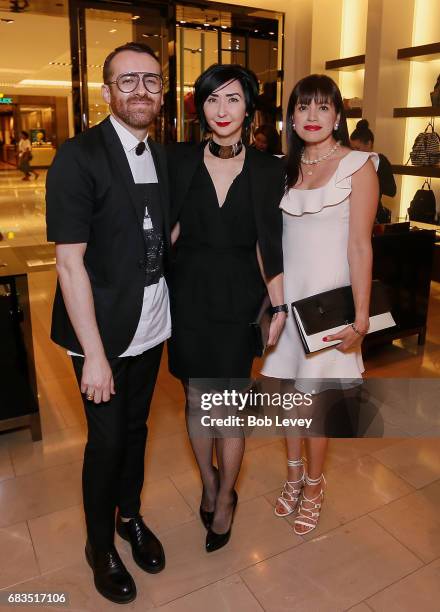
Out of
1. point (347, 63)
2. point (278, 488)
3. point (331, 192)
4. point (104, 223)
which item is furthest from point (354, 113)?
point (104, 223)

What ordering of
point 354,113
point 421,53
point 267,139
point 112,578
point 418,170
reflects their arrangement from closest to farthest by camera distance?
point 112,578
point 267,139
point 421,53
point 418,170
point 354,113

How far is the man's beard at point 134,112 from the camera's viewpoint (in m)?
1.49

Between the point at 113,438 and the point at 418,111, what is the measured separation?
4949mm

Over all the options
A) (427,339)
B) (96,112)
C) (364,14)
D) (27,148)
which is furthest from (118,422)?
(27,148)

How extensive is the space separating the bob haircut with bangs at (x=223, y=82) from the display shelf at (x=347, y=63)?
4.83 metres

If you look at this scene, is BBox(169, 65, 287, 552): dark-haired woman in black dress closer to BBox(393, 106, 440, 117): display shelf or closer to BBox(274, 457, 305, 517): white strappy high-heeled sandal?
BBox(274, 457, 305, 517): white strappy high-heeled sandal

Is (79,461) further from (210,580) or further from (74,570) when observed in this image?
(210,580)

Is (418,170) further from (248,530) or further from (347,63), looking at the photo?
(248,530)

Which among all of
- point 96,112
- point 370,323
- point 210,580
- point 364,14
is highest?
point 364,14

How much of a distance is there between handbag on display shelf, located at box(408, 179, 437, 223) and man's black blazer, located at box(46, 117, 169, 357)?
4.40m

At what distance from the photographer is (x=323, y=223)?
1.80 m

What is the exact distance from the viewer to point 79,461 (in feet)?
8.27

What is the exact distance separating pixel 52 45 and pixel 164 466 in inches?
403

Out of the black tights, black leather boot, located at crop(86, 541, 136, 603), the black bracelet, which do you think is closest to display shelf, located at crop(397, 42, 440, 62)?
the black bracelet
